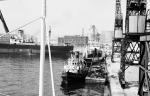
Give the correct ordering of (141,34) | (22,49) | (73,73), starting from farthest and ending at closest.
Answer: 1. (22,49)
2. (73,73)
3. (141,34)

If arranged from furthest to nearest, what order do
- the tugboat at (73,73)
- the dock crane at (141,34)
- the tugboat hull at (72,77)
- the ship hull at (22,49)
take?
the ship hull at (22,49) → the tugboat at (73,73) → the tugboat hull at (72,77) → the dock crane at (141,34)

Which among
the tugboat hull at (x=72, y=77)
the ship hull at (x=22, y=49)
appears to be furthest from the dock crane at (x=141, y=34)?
the ship hull at (x=22, y=49)

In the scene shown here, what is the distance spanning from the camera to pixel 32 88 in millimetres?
43406

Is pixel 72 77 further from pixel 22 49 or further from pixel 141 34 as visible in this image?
pixel 22 49

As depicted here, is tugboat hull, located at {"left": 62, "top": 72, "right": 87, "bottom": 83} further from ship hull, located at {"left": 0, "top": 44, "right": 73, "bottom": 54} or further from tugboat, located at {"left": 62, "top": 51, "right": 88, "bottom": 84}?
ship hull, located at {"left": 0, "top": 44, "right": 73, "bottom": 54}

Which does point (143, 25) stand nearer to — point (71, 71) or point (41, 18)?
point (41, 18)

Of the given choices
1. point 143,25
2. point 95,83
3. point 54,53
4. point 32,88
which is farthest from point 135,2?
point 54,53

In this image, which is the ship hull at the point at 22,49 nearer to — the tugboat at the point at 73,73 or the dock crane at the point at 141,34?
the tugboat at the point at 73,73

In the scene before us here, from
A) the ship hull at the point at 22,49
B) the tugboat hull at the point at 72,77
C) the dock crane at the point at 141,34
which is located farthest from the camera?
the ship hull at the point at 22,49

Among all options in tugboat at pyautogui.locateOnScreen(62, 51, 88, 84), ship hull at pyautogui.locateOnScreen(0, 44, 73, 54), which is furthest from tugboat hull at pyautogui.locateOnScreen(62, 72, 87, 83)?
ship hull at pyautogui.locateOnScreen(0, 44, 73, 54)

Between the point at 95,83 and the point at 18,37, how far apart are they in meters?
136

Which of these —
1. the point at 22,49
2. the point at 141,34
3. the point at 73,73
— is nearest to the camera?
the point at 141,34

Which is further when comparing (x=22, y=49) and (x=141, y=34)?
(x=22, y=49)

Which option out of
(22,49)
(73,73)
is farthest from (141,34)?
(22,49)
